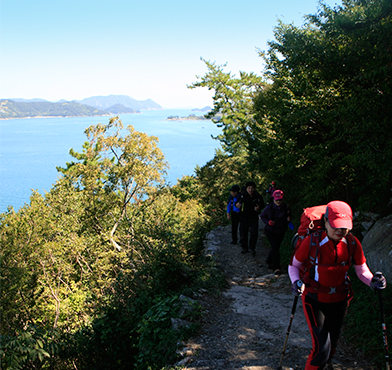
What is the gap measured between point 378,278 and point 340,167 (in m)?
4.67

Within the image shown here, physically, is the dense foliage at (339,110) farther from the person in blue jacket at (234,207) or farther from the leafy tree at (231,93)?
the leafy tree at (231,93)

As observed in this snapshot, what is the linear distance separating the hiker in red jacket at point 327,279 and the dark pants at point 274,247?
3995mm

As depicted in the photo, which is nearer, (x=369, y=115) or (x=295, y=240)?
(x=295, y=240)

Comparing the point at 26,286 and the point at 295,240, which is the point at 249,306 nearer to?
the point at 295,240

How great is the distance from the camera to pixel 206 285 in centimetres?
688

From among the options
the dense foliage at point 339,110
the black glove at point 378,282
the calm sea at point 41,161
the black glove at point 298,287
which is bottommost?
the calm sea at point 41,161

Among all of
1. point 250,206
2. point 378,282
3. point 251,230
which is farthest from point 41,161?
point 378,282

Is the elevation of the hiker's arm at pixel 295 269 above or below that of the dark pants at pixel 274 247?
above

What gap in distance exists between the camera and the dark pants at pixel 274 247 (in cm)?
742

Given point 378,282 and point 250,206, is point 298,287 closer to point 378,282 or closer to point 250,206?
point 378,282

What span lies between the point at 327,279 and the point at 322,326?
48 centimetres

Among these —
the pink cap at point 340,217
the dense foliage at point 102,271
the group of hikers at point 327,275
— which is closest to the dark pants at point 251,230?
the dense foliage at point 102,271

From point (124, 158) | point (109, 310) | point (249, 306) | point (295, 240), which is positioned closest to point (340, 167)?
point (249, 306)

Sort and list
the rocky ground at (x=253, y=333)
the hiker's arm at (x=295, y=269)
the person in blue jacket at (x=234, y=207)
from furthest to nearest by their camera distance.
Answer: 1. the person in blue jacket at (x=234, y=207)
2. the rocky ground at (x=253, y=333)
3. the hiker's arm at (x=295, y=269)
